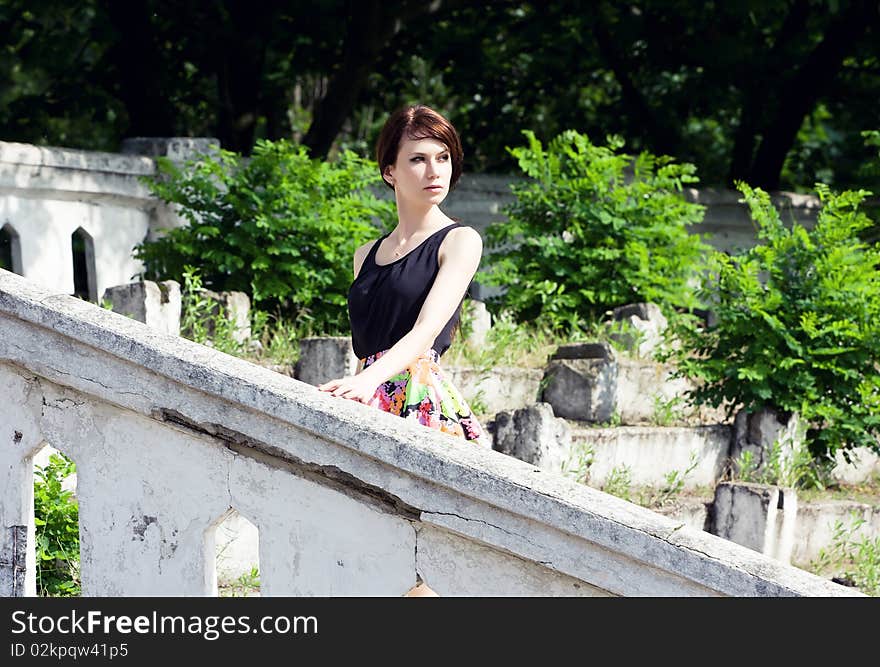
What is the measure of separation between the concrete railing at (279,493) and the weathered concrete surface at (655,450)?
8.06 ft

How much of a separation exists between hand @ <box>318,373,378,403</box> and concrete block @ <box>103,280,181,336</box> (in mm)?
2345

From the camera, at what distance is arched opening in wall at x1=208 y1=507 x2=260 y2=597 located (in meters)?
4.23

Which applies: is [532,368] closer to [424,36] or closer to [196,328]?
[196,328]

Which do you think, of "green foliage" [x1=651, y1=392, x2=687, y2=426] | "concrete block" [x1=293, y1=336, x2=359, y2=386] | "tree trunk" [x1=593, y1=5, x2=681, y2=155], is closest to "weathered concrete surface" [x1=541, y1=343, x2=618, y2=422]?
"green foliage" [x1=651, y1=392, x2=687, y2=426]

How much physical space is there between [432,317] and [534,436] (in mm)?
1829

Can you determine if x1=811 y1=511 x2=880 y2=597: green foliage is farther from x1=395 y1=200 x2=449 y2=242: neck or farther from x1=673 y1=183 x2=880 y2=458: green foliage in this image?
x1=395 y1=200 x2=449 y2=242: neck

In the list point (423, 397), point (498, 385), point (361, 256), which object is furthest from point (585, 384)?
point (423, 397)

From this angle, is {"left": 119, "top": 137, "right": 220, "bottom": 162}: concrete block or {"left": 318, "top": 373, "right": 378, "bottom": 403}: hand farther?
{"left": 119, "top": 137, "right": 220, "bottom": 162}: concrete block

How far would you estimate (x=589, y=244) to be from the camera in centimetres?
651

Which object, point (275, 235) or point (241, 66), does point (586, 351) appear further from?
point (241, 66)

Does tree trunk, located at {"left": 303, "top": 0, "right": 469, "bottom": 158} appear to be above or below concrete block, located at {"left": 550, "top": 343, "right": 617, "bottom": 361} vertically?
above

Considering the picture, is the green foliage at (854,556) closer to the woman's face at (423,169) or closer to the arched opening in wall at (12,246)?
the woman's face at (423,169)

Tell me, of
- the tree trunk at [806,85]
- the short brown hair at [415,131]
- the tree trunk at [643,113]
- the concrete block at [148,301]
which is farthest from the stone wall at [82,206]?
the tree trunk at [643,113]
